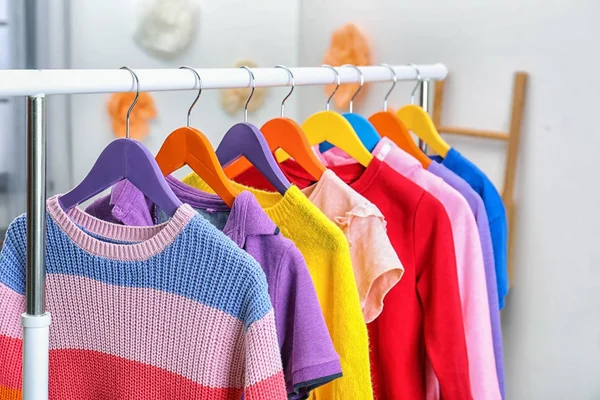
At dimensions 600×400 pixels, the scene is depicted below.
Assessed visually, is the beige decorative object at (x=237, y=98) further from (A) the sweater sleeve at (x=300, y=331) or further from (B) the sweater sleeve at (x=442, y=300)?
(A) the sweater sleeve at (x=300, y=331)

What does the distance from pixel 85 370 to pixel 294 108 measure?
6.02 feet

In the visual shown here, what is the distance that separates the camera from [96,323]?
1.00m

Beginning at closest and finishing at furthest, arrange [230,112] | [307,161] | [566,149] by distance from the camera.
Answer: [307,161]
[566,149]
[230,112]

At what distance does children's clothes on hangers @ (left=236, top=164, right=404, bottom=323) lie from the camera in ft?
3.83

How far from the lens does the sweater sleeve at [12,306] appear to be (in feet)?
3.16

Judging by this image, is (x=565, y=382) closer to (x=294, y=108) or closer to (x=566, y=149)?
(x=566, y=149)

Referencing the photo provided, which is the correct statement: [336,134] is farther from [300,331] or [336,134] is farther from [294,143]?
[300,331]

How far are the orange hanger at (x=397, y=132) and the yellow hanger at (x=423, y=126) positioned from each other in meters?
0.08

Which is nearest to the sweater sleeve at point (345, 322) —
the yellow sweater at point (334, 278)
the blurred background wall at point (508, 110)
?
the yellow sweater at point (334, 278)

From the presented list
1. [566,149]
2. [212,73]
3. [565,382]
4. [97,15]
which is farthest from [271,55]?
[212,73]

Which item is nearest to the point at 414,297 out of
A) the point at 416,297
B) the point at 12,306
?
the point at 416,297

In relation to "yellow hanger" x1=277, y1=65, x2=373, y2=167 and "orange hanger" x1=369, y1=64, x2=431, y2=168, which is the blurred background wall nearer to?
"orange hanger" x1=369, y1=64, x2=431, y2=168

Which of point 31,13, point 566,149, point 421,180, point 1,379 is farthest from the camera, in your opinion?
point 31,13

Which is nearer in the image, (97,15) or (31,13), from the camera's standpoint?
(31,13)
